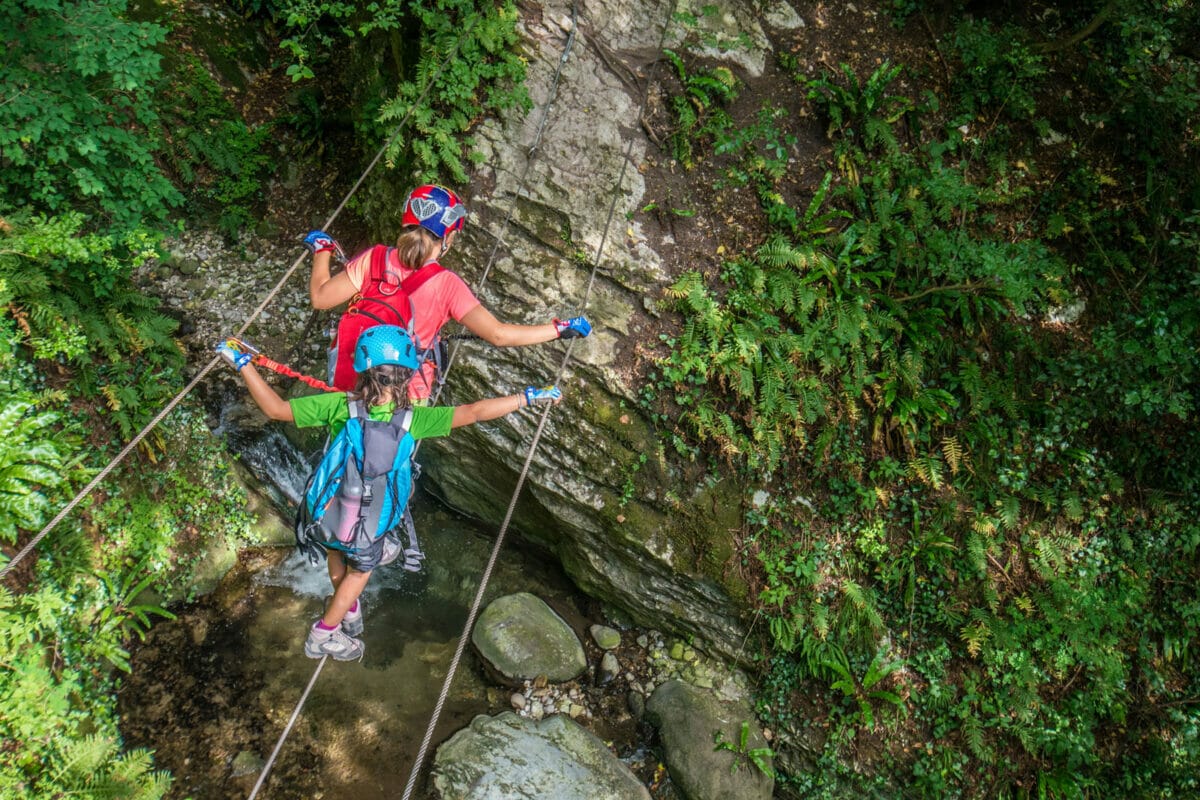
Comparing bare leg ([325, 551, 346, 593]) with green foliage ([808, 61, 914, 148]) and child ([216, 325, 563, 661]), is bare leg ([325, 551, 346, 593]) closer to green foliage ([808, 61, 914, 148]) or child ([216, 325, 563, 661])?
child ([216, 325, 563, 661])

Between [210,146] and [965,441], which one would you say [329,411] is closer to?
[210,146]

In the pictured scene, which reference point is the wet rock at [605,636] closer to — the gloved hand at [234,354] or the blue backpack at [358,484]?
the blue backpack at [358,484]

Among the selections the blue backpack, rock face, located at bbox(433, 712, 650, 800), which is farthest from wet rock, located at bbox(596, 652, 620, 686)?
the blue backpack

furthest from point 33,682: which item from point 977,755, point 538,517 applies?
point 977,755

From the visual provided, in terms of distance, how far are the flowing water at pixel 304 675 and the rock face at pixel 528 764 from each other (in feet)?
0.90

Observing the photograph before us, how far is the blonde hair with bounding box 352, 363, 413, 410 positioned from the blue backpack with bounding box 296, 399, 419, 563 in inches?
2.8

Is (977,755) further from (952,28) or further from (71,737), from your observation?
(952,28)

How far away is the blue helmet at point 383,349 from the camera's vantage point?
4.26 m

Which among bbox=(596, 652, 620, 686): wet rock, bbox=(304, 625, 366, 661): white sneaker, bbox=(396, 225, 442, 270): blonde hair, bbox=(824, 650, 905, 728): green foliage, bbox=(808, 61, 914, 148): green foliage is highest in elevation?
bbox=(808, 61, 914, 148): green foliage

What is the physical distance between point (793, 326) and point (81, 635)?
728 centimetres

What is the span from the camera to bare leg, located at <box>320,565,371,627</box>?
190 inches

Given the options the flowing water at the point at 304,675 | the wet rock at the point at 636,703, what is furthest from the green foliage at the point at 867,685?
the flowing water at the point at 304,675

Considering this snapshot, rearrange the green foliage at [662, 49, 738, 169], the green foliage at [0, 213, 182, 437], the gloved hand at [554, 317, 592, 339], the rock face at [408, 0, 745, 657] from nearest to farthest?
the gloved hand at [554, 317, 592, 339] < the green foliage at [0, 213, 182, 437] < the rock face at [408, 0, 745, 657] < the green foliage at [662, 49, 738, 169]

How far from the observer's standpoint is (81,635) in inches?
227
